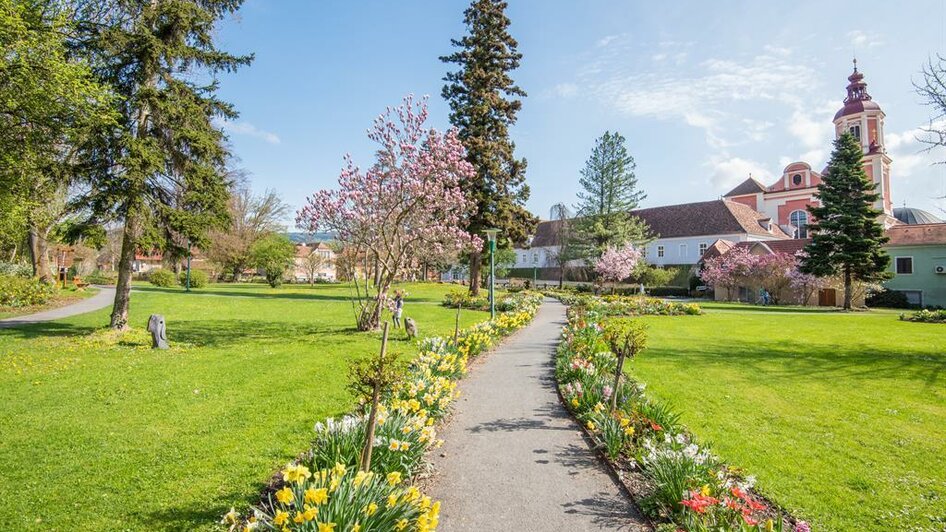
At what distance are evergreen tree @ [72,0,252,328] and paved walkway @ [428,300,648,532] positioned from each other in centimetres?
996

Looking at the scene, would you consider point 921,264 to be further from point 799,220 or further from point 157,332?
point 157,332

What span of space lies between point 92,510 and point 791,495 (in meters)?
6.00

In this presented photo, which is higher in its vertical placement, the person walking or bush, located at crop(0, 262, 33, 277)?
bush, located at crop(0, 262, 33, 277)

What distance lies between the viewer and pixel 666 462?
164 inches

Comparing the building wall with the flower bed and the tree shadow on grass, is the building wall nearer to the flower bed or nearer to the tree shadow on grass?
the flower bed

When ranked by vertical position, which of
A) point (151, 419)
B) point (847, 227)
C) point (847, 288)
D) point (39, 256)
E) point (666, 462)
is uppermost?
point (847, 227)

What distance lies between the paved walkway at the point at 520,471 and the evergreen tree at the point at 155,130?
996 centimetres

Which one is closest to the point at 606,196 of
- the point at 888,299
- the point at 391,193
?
the point at 888,299

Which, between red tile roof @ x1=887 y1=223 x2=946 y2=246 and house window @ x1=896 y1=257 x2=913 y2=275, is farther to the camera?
house window @ x1=896 y1=257 x2=913 y2=275

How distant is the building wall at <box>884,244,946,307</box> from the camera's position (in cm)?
3300

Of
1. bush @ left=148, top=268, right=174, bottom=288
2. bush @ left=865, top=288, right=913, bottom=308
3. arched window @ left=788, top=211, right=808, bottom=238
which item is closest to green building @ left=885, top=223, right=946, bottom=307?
bush @ left=865, top=288, right=913, bottom=308

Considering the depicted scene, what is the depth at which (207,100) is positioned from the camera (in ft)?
44.1

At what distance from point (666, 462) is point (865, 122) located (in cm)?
5825

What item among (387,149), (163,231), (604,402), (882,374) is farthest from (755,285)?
(163,231)
